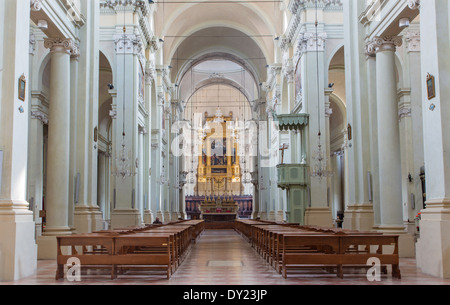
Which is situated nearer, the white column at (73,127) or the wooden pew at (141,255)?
the wooden pew at (141,255)

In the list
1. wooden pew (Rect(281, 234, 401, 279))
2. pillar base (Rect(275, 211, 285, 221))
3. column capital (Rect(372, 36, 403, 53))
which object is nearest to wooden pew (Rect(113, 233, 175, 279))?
wooden pew (Rect(281, 234, 401, 279))

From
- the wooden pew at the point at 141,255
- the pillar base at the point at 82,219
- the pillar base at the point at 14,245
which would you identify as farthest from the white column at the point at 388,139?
the pillar base at the point at 14,245

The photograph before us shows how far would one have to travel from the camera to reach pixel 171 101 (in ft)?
109

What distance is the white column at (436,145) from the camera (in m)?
7.22

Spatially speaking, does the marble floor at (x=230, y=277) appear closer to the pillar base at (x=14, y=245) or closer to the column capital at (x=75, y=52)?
the pillar base at (x=14, y=245)

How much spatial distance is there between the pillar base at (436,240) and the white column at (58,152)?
7.02 m

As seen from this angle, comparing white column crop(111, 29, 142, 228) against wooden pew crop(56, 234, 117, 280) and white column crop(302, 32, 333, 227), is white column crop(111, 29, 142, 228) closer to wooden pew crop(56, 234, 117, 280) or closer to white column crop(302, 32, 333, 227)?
white column crop(302, 32, 333, 227)

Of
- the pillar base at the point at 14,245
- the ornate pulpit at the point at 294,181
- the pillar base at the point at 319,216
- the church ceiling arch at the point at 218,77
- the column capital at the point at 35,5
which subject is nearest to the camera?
the pillar base at the point at 14,245

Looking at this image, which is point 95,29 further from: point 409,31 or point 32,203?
point 409,31

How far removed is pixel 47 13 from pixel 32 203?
705 cm

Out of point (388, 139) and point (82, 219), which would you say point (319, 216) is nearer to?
point (388, 139)

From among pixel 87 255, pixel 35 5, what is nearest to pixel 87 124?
pixel 35 5

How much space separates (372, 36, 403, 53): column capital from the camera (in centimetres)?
1099
